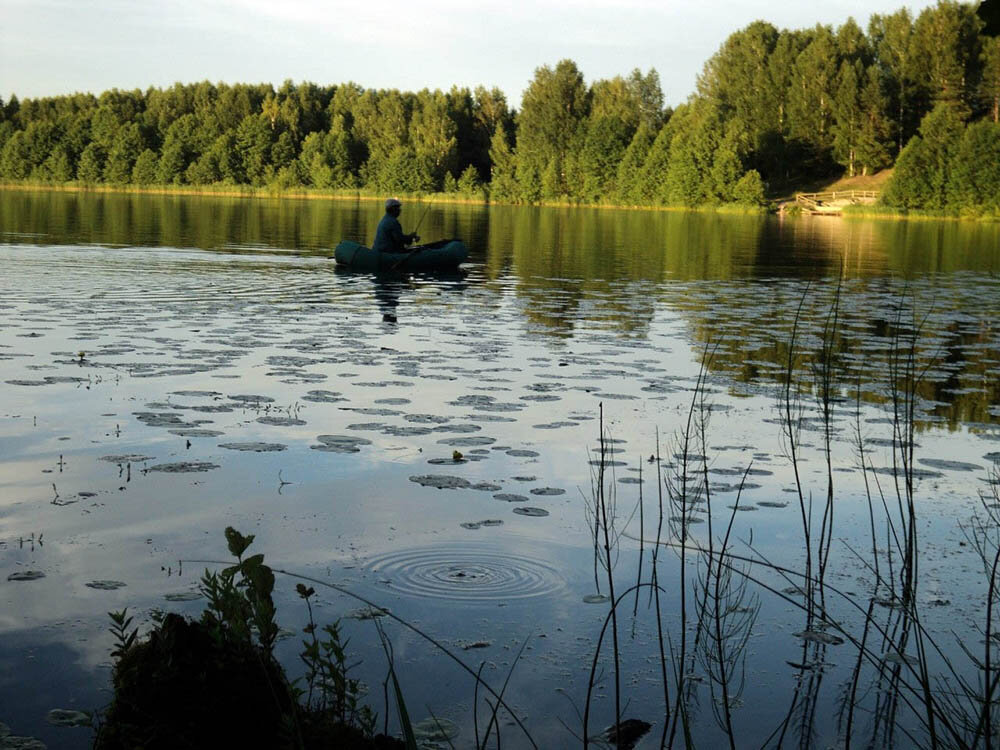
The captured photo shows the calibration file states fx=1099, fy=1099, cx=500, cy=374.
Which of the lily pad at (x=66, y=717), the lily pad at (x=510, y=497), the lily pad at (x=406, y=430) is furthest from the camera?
the lily pad at (x=406, y=430)

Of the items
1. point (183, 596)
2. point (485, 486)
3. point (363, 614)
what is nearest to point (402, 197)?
point (485, 486)

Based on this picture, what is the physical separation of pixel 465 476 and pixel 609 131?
8749 centimetres

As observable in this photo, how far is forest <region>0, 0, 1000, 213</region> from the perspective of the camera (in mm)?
79562

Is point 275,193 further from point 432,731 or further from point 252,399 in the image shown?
point 432,731

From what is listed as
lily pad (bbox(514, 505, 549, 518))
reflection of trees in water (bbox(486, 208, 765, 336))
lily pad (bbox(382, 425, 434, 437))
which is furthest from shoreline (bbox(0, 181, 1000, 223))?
lily pad (bbox(514, 505, 549, 518))

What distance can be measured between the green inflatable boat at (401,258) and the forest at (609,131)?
52.7 m

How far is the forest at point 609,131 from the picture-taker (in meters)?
79.6

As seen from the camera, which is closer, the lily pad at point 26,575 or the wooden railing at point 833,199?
the lily pad at point 26,575

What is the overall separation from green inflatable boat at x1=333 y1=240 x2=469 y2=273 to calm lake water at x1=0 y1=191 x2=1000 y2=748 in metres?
5.14

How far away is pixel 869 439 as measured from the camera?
7938mm

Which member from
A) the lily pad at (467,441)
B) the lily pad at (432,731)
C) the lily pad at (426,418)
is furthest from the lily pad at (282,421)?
the lily pad at (432,731)

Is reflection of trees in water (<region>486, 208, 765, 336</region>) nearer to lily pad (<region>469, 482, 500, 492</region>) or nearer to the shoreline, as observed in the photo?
lily pad (<region>469, 482, 500, 492</region>)

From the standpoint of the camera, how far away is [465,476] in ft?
22.3

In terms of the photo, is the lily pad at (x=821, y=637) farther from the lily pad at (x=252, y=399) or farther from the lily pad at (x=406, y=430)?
the lily pad at (x=252, y=399)
